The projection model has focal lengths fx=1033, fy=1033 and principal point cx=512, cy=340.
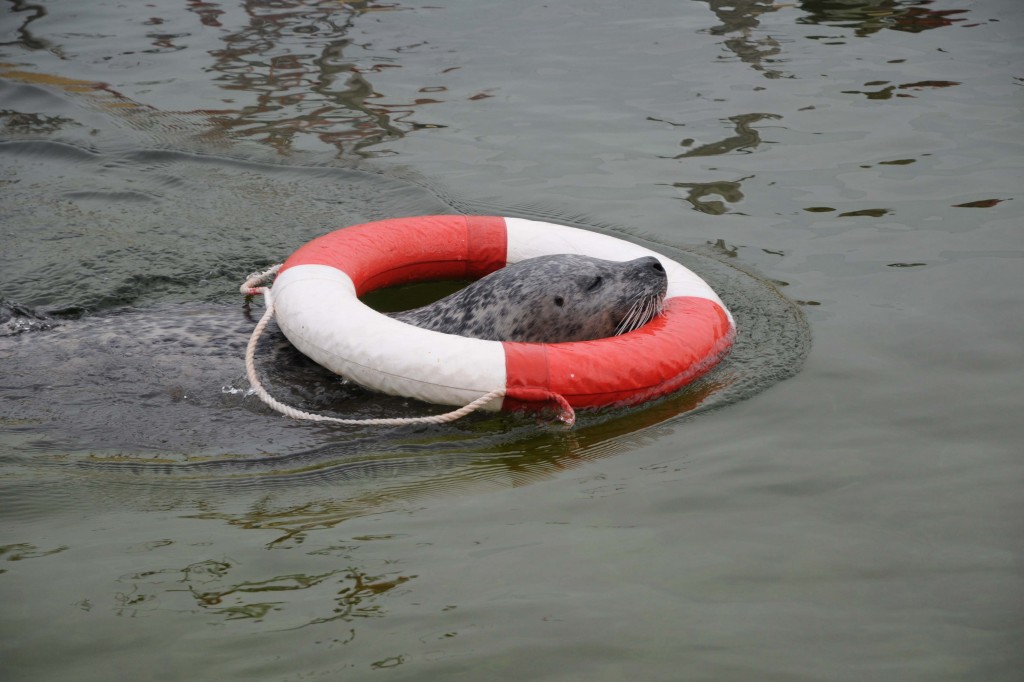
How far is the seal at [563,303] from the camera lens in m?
4.93

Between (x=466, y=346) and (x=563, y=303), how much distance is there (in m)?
0.76

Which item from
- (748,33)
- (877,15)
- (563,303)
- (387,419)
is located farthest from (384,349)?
(877,15)

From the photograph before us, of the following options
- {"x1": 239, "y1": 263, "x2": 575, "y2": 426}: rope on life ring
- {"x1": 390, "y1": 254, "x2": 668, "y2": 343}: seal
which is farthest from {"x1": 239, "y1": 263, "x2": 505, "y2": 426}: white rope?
{"x1": 390, "y1": 254, "x2": 668, "y2": 343}: seal

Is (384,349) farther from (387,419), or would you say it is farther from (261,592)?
(261,592)

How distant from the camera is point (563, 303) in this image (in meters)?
4.96

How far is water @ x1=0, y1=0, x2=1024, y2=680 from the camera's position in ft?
9.61

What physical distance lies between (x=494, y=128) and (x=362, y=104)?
4.26ft

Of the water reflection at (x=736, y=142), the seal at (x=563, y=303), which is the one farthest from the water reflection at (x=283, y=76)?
the seal at (x=563, y=303)

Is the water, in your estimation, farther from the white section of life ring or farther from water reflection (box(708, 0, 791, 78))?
the white section of life ring

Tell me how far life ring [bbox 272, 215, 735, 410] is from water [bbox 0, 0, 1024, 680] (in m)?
0.14

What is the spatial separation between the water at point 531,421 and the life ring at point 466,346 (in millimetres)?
145

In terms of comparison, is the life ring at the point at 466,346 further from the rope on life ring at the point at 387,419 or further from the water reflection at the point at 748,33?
the water reflection at the point at 748,33

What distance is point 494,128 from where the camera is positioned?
812cm

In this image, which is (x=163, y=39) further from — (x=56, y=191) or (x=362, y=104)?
(x=56, y=191)
